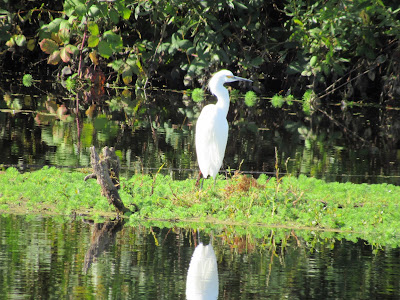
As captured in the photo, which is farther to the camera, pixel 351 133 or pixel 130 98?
pixel 130 98

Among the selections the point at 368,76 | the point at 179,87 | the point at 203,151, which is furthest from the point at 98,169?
the point at 179,87

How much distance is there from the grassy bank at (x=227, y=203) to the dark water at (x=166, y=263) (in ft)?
0.94

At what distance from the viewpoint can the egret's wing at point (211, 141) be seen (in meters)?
8.37

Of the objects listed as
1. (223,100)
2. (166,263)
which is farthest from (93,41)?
(166,263)

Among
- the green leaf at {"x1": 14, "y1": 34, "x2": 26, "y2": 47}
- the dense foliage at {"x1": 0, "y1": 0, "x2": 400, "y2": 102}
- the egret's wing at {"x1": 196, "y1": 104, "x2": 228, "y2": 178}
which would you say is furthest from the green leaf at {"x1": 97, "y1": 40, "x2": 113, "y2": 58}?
the egret's wing at {"x1": 196, "y1": 104, "x2": 228, "y2": 178}

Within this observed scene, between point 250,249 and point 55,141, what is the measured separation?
669 cm

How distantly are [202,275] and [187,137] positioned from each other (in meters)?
8.49

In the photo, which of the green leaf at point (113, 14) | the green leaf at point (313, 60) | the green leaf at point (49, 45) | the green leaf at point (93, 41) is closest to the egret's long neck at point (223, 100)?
the green leaf at point (113, 14)

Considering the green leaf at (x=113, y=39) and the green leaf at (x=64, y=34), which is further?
the green leaf at (x=113, y=39)

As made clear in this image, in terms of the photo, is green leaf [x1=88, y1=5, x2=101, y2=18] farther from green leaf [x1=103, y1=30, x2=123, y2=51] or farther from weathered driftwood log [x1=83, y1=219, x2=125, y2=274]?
weathered driftwood log [x1=83, y1=219, x2=125, y2=274]

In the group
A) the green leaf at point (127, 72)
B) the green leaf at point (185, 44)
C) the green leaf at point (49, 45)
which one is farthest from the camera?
the green leaf at point (127, 72)

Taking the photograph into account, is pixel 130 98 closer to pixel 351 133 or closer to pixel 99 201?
pixel 351 133

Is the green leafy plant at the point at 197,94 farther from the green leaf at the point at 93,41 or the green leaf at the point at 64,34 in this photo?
the green leaf at the point at 64,34

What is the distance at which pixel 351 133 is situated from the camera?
16219 mm
